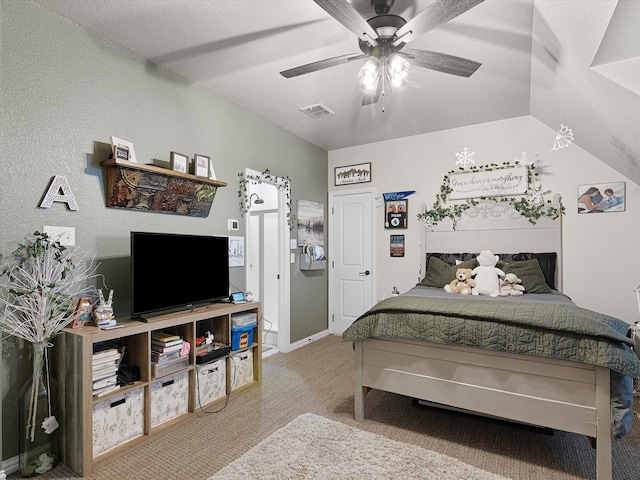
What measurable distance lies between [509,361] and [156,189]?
2.68 m

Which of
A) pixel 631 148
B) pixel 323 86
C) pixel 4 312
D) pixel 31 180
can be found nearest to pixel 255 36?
pixel 323 86

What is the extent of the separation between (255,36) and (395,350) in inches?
93.7

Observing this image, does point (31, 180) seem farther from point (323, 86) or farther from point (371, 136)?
point (371, 136)

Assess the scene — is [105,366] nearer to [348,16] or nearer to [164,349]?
[164,349]

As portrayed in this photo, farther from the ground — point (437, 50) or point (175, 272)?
point (437, 50)

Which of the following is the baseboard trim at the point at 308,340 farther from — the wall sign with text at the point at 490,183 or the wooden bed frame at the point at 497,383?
the wall sign with text at the point at 490,183

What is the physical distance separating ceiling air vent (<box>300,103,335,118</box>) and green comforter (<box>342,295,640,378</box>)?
2.15m

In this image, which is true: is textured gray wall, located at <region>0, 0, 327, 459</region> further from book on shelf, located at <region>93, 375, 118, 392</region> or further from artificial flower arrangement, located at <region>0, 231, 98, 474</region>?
book on shelf, located at <region>93, 375, 118, 392</region>

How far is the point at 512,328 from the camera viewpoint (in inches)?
81.2

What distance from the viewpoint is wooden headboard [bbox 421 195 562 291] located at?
379cm

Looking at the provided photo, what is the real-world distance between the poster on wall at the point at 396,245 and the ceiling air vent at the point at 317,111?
180cm

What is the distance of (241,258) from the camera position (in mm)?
3590

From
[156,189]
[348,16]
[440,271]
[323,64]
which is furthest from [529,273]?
[156,189]

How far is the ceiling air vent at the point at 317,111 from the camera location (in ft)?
11.8
